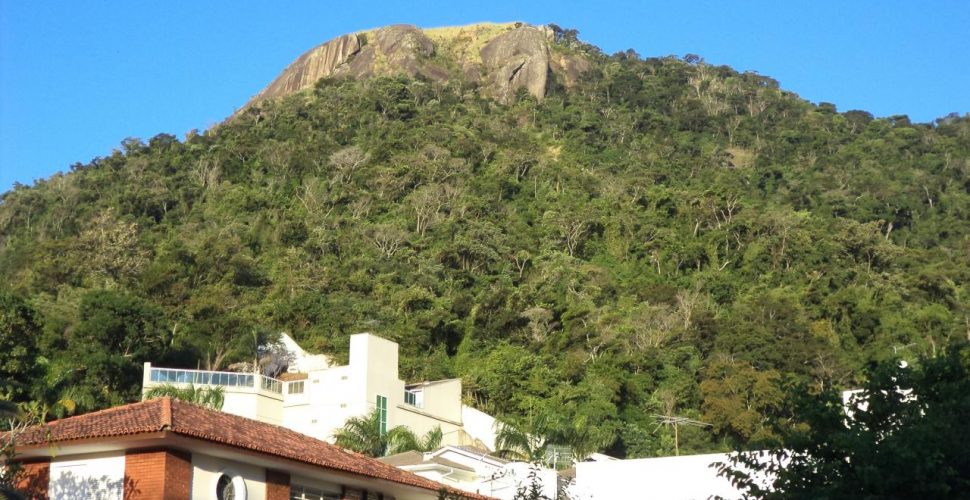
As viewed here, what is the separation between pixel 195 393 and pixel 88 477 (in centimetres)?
2281

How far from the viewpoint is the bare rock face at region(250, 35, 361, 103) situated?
365 ft

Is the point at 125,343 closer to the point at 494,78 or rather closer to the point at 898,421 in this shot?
the point at 898,421

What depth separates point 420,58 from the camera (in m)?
110

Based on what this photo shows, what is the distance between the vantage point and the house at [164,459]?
15.6m

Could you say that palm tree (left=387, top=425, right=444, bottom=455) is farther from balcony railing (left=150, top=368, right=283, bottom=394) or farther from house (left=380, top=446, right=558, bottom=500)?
balcony railing (left=150, top=368, right=283, bottom=394)

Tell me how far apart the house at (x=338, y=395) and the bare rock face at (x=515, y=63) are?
62404mm

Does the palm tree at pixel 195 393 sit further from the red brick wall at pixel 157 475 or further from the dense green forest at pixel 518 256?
the red brick wall at pixel 157 475

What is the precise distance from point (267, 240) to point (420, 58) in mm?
48283

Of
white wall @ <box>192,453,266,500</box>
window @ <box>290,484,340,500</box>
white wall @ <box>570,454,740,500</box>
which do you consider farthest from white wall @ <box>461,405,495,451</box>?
white wall @ <box>192,453,266,500</box>

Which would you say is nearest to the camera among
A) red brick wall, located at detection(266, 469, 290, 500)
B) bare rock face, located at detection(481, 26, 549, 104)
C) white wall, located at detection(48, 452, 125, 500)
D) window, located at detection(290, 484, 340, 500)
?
white wall, located at detection(48, 452, 125, 500)

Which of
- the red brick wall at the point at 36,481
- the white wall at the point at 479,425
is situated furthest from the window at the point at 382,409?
the red brick wall at the point at 36,481

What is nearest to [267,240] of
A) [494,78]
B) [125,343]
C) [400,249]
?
[400,249]

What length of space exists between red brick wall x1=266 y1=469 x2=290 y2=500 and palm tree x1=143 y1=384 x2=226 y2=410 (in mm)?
20527

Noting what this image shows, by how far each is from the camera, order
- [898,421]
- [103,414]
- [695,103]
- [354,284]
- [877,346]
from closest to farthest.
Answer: [898,421] < [103,414] < [877,346] < [354,284] < [695,103]
